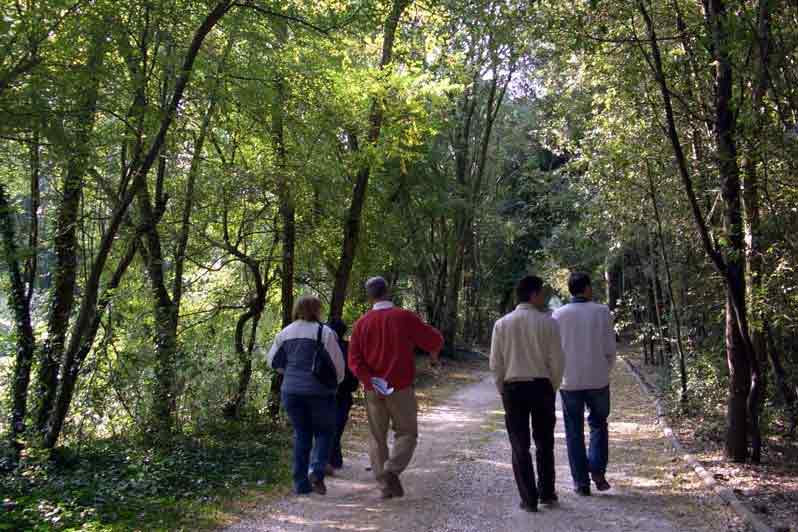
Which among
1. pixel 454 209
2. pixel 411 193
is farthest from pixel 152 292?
pixel 454 209

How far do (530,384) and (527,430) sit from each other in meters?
0.40

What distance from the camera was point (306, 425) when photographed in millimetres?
7316

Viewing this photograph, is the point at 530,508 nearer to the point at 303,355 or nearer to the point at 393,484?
the point at 393,484

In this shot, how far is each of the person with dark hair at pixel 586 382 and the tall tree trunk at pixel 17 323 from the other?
7.01 m

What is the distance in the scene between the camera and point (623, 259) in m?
24.8

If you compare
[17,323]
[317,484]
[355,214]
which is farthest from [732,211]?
[17,323]

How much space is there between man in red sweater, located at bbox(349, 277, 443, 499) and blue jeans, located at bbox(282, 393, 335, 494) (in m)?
0.50

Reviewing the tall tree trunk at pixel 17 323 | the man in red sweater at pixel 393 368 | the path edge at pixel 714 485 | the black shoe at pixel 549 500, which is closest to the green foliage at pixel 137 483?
the tall tree trunk at pixel 17 323

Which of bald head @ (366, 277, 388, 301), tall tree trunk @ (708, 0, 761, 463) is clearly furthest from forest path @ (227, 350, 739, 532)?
bald head @ (366, 277, 388, 301)

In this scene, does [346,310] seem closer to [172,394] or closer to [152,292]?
[152,292]

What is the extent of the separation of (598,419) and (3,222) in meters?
8.03

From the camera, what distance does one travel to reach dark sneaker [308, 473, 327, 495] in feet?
24.2

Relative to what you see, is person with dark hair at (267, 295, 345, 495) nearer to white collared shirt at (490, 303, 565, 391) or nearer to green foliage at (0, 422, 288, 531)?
green foliage at (0, 422, 288, 531)

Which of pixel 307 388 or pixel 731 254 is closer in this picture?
pixel 307 388
